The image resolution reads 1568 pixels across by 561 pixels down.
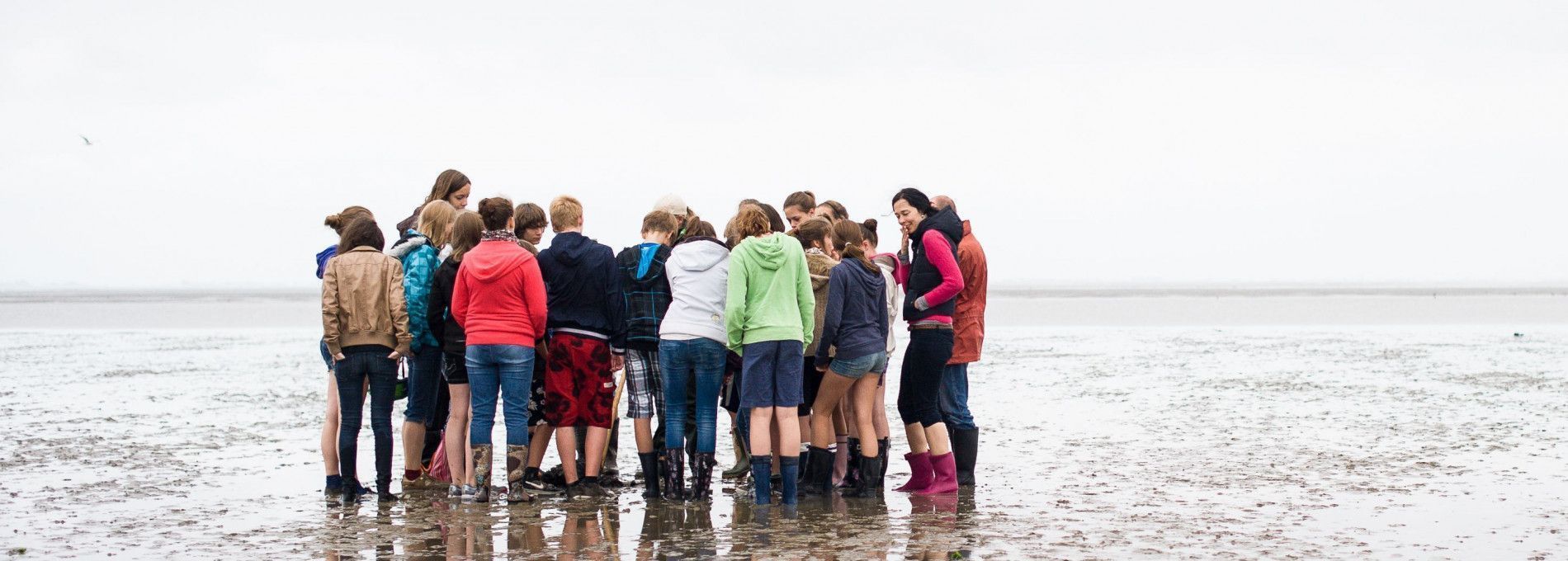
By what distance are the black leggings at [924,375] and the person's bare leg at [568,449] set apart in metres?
1.91

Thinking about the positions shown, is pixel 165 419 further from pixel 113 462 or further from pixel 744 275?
pixel 744 275

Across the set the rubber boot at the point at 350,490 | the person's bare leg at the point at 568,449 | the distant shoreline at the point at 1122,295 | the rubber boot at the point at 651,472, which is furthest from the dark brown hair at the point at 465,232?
the distant shoreline at the point at 1122,295

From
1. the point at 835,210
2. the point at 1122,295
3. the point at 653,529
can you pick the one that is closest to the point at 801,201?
the point at 835,210

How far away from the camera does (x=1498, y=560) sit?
576 centimetres

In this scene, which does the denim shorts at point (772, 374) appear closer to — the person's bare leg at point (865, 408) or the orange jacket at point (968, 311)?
the person's bare leg at point (865, 408)

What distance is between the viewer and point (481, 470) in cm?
752

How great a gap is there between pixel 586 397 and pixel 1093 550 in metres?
3.09

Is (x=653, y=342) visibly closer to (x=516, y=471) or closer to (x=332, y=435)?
(x=516, y=471)

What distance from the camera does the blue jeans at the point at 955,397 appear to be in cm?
809

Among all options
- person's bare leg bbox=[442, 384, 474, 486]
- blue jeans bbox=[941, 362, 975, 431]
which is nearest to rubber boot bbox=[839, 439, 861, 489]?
blue jeans bbox=[941, 362, 975, 431]

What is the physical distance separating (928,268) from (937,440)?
998 mm

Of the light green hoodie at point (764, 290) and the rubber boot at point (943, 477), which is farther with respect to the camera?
the rubber boot at point (943, 477)

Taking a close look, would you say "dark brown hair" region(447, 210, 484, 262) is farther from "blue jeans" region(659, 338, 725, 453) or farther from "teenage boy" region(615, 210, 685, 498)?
"blue jeans" region(659, 338, 725, 453)

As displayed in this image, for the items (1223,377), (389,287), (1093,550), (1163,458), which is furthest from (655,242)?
(1223,377)
